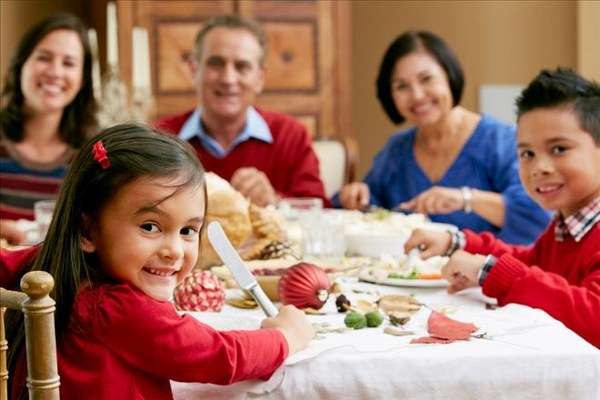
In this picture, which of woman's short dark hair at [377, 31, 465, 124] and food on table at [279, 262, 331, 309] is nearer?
food on table at [279, 262, 331, 309]

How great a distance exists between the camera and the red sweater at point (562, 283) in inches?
57.9

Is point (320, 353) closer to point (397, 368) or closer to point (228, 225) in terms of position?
point (397, 368)

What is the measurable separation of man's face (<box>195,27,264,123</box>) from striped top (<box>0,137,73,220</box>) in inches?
20.6

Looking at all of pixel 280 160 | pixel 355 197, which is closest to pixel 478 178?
pixel 355 197

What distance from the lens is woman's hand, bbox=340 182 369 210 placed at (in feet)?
9.41

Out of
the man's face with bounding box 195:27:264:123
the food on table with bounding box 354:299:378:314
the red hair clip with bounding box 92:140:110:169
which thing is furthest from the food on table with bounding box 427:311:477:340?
the man's face with bounding box 195:27:264:123

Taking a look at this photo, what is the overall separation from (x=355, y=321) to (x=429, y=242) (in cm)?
58

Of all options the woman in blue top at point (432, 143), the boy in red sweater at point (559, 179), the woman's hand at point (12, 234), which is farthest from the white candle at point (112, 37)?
the boy in red sweater at point (559, 179)

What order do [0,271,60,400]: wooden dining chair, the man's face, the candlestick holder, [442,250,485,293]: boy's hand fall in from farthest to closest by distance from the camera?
the candlestick holder, the man's face, [442,250,485,293]: boy's hand, [0,271,60,400]: wooden dining chair

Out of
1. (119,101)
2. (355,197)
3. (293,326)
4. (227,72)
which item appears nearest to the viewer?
(293,326)

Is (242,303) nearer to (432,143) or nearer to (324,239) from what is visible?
A: (324,239)

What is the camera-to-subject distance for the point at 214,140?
3.21 metres

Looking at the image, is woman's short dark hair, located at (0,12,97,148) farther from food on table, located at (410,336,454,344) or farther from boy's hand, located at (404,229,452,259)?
food on table, located at (410,336,454,344)

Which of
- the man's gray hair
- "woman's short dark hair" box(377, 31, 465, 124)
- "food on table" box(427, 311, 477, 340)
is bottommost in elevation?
"food on table" box(427, 311, 477, 340)
